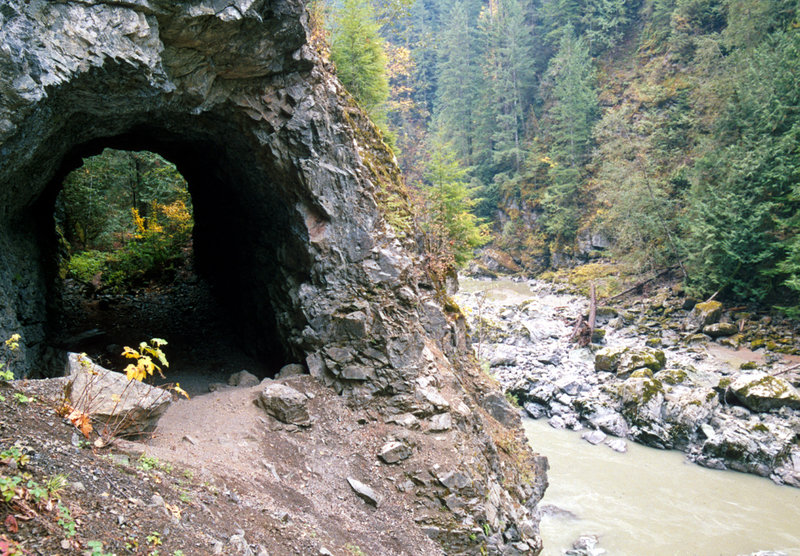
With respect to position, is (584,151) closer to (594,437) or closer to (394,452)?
(594,437)

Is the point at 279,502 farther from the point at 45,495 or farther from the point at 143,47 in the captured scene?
the point at 143,47

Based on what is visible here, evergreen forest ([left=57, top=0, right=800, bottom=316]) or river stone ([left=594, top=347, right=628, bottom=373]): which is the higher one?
evergreen forest ([left=57, top=0, right=800, bottom=316])

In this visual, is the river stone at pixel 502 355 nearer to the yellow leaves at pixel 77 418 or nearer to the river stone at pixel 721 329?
the river stone at pixel 721 329

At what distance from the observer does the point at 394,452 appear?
722 centimetres

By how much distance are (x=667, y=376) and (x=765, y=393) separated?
260 centimetres

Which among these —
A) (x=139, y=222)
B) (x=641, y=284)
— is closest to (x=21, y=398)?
(x=139, y=222)

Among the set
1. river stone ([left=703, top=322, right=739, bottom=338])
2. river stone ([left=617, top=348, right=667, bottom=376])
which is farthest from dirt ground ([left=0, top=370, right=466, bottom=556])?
river stone ([left=703, top=322, right=739, bottom=338])

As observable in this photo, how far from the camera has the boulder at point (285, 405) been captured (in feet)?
23.6

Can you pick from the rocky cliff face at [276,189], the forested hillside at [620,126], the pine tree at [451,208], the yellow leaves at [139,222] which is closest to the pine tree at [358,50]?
the forested hillside at [620,126]

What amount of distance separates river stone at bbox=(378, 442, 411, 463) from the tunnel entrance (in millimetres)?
2767

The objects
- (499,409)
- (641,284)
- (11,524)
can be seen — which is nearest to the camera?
(11,524)

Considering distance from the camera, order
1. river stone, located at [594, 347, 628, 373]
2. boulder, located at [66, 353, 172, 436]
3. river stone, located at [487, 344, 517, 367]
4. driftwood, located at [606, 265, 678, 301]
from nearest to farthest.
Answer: boulder, located at [66, 353, 172, 436] < river stone, located at [594, 347, 628, 373] < river stone, located at [487, 344, 517, 367] < driftwood, located at [606, 265, 678, 301]

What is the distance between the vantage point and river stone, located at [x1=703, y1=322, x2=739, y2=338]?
19047 millimetres

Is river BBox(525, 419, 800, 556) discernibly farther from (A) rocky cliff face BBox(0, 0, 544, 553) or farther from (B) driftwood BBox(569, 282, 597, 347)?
(B) driftwood BBox(569, 282, 597, 347)
